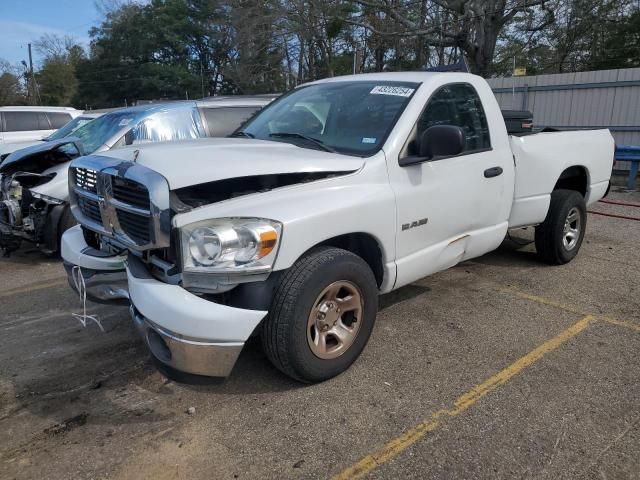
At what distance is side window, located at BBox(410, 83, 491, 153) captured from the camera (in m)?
3.94

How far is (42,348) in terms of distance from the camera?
3.92 meters

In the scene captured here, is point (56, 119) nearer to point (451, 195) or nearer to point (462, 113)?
point (462, 113)

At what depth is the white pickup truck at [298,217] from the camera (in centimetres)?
274

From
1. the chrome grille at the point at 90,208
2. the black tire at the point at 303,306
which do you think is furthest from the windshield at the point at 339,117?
the chrome grille at the point at 90,208

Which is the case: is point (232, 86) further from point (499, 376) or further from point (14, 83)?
point (499, 376)

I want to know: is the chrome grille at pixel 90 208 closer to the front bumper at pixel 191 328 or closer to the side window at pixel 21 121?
the front bumper at pixel 191 328

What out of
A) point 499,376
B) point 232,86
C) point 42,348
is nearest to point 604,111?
point 499,376

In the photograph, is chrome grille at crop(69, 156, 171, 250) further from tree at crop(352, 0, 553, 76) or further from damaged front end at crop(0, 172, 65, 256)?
tree at crop(352, 0, 553, 76)

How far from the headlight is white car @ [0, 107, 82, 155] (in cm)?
1273

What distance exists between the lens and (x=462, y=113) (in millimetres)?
4289

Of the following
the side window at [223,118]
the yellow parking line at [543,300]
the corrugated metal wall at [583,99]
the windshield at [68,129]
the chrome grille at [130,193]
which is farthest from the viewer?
the corrugated metal wall at [583,99]

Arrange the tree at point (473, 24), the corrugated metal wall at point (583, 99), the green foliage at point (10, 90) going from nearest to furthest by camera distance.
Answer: the corrugated metal wall at point (583, 99) < the tree at point (473, 24) < the green foliage at point (10, 90)

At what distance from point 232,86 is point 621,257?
44.7 metres

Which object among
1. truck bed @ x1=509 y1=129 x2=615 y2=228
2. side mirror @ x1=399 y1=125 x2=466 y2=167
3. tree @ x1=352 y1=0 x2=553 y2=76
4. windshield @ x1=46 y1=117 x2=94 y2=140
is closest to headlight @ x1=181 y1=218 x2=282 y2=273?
side mirror @ x1=399 y1=125 x2=466 y2=167
